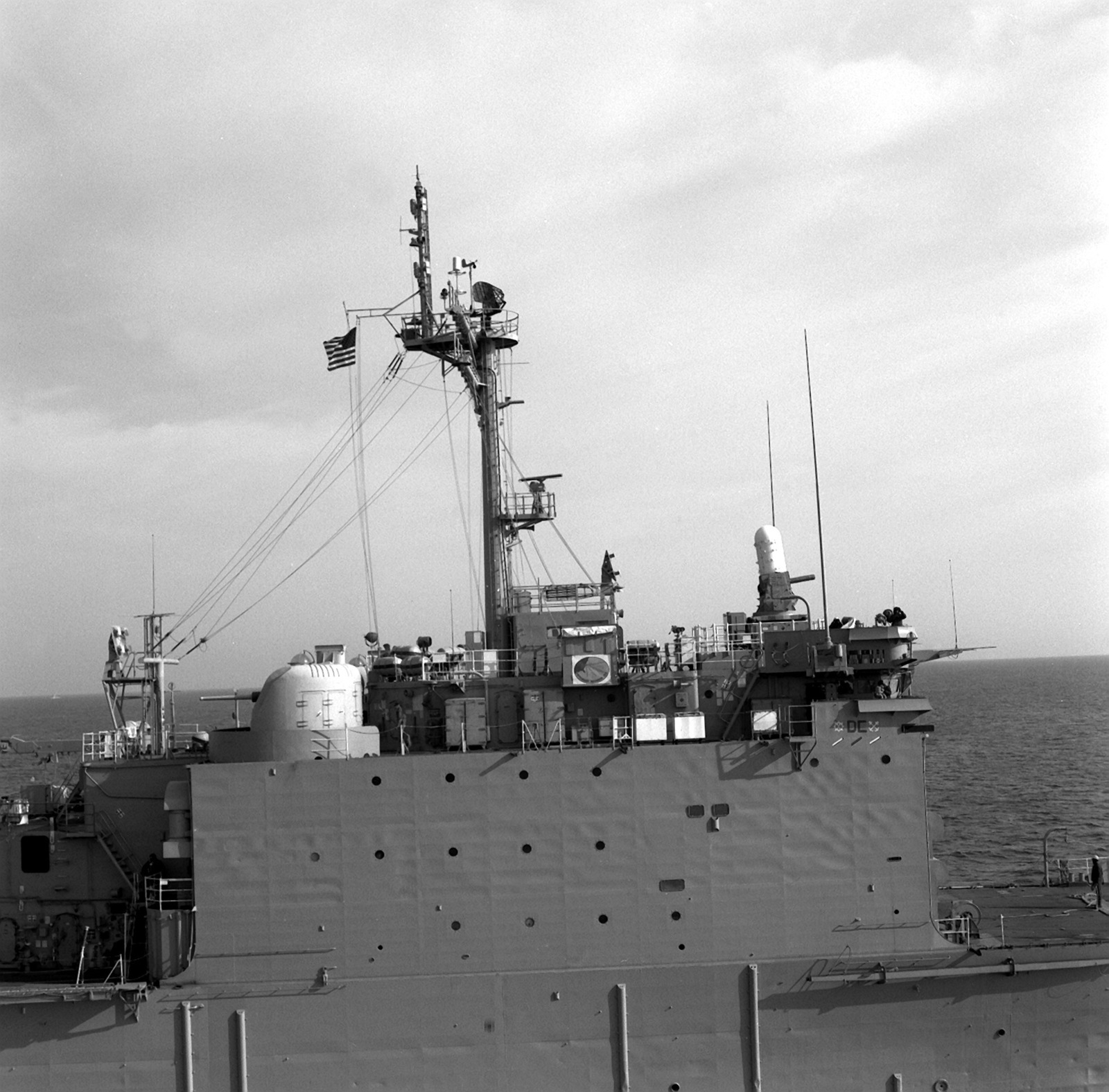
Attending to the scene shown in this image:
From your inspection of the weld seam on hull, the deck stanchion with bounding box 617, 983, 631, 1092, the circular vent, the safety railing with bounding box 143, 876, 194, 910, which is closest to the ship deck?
the weld seam on hull

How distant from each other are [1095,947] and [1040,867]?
16.6 metres

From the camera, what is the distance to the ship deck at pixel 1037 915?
56.4 ft

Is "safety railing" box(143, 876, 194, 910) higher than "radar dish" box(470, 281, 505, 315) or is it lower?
lower

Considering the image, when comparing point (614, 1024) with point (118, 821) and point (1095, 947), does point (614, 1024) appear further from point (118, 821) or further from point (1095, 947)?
point (118, 821)

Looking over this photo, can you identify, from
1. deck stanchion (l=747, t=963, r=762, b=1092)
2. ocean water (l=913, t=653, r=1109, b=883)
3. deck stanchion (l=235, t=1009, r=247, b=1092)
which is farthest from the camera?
ocean water (l=913, t=653, r=1109, b=883)

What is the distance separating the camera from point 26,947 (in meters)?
17.8

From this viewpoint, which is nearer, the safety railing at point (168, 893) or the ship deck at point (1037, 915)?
the safety railing at point (168, 893)

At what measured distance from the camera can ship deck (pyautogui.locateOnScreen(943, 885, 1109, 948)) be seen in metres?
17.2

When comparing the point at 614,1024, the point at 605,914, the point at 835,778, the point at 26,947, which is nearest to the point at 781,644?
the point at 835,778

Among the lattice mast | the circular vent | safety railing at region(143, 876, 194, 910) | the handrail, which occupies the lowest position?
safety railing at region(143, 876, 194, 910)

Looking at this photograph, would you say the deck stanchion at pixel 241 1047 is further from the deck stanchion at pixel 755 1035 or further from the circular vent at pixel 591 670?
the deck stanchion at pixel 755 1035

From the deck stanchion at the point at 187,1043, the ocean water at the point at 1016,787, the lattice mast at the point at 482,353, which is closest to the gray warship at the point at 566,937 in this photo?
the deck stanchion at the point at 187,1043

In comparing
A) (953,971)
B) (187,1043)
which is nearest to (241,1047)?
(187,1043)

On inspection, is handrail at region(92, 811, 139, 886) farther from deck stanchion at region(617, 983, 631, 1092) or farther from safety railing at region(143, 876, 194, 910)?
deck stanchion at region(617, 983, 631, 1092)
